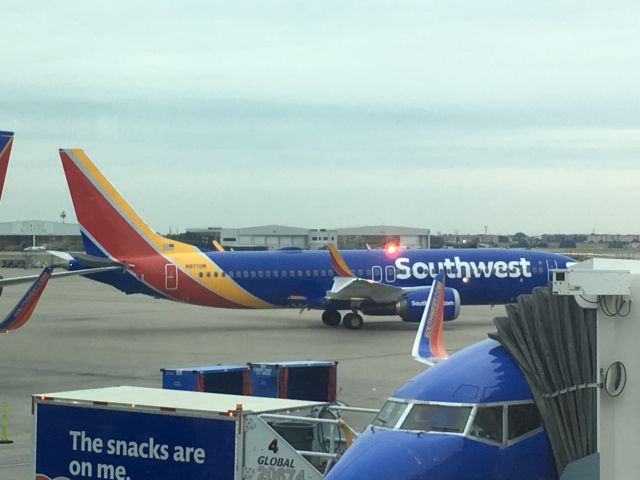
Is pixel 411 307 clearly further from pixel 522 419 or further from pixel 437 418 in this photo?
pixel 437 418

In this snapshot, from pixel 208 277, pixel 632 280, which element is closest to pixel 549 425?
pixel 632 280

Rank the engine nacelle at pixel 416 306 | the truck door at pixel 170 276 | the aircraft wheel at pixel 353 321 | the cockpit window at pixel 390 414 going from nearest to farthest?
1. the cockpit window at pixel 390 414
2. the engine nacelle at pixel 416 306
3. the truck door at pixel 170 276
4. the aircraft wheel at pixel 353 321

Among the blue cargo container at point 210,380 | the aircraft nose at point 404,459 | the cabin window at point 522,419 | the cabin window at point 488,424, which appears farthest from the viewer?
the blue cargo container at point 210,380

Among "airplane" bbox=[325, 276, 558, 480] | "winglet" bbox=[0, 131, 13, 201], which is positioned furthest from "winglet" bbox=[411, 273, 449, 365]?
"winglet" bbox=[0, 131, 13, 201]

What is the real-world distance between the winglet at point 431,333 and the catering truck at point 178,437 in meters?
5.22

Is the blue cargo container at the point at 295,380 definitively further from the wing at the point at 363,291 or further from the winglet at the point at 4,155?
the wing at the point at 363,291

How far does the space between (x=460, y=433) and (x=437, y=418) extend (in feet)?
1.08

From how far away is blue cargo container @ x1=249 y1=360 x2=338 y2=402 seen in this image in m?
21.7

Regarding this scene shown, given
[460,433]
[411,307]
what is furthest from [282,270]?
[460,433]

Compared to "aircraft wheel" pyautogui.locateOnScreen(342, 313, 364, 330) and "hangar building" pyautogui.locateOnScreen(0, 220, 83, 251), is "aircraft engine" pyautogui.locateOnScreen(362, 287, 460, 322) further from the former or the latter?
"hangar building" pyautogui.locateOnScreen(0, 220, 83, 251)

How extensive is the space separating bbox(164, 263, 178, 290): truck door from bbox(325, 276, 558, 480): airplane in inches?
1366

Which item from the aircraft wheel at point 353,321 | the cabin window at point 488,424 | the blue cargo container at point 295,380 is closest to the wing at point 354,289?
the aircraft wheel at point 353,321

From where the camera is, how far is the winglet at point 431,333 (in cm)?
2023

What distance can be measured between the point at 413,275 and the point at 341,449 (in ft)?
109
